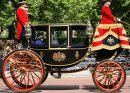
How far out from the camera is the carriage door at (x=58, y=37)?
6562mm

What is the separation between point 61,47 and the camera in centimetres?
657

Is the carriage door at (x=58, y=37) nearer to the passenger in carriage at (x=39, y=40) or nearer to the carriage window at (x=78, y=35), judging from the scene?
the carriage window at (x=78, y=35)

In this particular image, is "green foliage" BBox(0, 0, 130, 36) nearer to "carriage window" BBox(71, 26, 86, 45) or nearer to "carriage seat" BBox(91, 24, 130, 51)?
"carriage window" BBox(71, 26, 86, 45)

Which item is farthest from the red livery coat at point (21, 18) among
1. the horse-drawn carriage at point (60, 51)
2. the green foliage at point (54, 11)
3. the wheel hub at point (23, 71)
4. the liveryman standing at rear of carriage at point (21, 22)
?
the green foliage at point (54, 11)

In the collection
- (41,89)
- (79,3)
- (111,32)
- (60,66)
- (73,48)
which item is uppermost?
(79,3)

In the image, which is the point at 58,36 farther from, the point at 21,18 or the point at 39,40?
the point at 21,18

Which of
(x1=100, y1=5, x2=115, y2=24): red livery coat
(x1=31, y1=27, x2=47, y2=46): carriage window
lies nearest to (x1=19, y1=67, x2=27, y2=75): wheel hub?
(x1=31, y1=27, x2=47, y2=46): carriage window

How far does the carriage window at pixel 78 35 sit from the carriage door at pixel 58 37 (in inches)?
7.4

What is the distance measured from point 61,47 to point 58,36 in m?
0.35

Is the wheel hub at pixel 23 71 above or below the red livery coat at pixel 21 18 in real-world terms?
below

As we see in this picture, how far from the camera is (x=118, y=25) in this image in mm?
6527

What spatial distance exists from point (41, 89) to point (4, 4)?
14.6 meters

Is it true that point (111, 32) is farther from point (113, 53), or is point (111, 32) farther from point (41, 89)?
point (41, 89)

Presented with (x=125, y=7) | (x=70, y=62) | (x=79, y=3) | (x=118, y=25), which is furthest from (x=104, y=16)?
(x=125, y=7)
